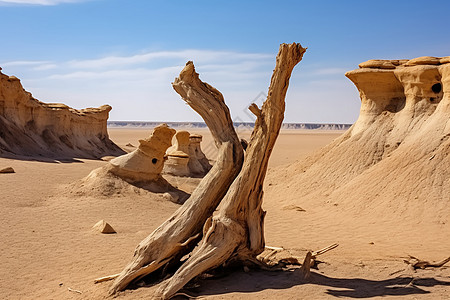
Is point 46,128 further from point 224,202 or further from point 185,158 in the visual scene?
point 224,202

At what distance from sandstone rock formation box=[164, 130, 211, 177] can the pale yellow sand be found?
5.01m

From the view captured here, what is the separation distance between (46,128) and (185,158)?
11092mm

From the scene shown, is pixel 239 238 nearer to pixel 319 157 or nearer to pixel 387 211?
pixel 387 211

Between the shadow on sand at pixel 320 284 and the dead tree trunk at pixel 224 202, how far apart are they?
0.88ft

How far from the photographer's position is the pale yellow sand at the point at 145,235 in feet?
Result: 19.5

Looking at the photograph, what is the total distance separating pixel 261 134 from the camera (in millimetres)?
6523

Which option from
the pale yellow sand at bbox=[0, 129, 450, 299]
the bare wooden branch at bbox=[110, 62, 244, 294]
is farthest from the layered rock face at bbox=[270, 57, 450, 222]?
the bare wooden branch at bbox=[110, 62, 244, 294]

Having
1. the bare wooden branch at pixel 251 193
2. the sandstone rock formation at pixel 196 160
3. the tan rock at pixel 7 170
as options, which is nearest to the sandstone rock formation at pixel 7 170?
the tan rock at pixel 7 170

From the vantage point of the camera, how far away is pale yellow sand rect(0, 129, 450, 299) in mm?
5949

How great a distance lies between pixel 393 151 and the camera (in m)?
13.2

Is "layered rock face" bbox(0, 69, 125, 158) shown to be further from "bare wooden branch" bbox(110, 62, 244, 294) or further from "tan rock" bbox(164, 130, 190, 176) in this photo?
"bare wooden branch" bbox(110, 62, 244, 294)

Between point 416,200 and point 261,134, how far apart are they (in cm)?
656

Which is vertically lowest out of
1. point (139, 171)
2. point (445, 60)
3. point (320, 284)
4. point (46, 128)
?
point (320, 284)

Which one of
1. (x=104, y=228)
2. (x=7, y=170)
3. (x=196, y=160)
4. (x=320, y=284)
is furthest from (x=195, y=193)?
(x=196, y=160)
